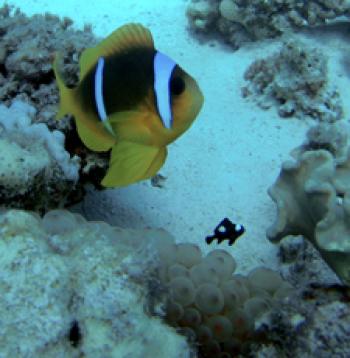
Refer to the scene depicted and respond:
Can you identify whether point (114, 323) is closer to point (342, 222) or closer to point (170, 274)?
point (170, 274)

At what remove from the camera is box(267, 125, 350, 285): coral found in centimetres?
184

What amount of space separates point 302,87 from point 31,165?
8.58 ft

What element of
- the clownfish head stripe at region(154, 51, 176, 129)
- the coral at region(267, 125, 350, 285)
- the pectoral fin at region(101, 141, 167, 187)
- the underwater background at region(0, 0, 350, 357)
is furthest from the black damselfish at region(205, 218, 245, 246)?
the clownfish head stripe at region(154, 51, 176, 129)

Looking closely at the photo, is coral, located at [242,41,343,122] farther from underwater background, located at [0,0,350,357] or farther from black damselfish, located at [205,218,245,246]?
black damselfish, located at [205,218,245,246]

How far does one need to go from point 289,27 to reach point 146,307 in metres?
3.98

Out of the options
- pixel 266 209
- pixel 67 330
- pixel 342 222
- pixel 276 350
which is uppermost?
pixel 67 330

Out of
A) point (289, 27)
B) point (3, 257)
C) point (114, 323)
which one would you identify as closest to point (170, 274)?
point (114, 323)

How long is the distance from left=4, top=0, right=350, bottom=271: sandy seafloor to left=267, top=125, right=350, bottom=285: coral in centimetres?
65

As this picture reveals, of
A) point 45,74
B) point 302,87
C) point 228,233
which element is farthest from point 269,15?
point 228,233

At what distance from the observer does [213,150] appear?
11.8ft

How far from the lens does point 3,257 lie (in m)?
1.45

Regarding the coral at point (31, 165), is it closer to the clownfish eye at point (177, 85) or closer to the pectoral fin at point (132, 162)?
the pectoral fin at point (132, 162)

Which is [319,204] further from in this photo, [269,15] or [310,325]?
[269,15]

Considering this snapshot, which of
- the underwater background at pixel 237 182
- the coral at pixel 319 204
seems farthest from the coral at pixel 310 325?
the coral at pixel 319 204
